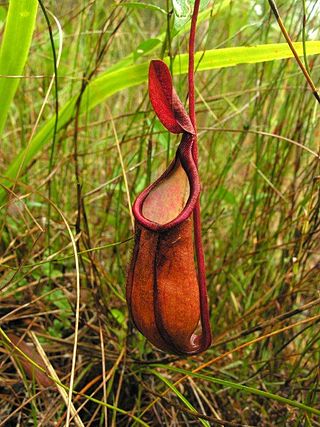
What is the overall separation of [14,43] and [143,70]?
0.27 metres

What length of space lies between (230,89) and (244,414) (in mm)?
1273

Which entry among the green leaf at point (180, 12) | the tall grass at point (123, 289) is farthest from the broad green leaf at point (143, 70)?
the green leaf at point (180, 12)

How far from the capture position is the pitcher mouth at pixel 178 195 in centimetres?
71

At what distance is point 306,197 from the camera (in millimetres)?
1223

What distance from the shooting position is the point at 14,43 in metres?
1.06

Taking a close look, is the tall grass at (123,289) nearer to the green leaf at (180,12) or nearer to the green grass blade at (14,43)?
the green grass blade at (14,43)

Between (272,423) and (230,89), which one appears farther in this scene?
(230,89)

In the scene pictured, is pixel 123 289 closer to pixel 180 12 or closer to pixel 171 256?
pixel 171 256

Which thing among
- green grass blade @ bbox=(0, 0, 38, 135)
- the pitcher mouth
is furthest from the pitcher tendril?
green grass blade @ bbox=(0, 0, 38, 135)

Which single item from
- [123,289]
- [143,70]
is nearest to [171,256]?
[143,70]

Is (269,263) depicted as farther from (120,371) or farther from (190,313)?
(190,313)

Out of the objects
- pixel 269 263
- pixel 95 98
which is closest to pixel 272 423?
pixel 269 263

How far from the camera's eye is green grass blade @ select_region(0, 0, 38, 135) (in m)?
1.01

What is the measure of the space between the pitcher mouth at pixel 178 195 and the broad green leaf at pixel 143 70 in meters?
0.33
